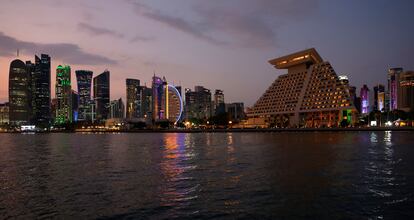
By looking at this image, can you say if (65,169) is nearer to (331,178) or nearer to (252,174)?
(252,174)

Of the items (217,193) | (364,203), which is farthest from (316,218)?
(217,193)

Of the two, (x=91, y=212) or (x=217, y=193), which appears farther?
(x=217, y=193)

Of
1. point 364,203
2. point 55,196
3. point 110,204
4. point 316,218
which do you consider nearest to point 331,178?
point 364,203

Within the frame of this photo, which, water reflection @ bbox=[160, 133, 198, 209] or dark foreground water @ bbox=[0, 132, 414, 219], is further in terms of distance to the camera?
water reflection @ bbox=[160, 133, 198, 209]

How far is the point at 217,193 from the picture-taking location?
22906mm

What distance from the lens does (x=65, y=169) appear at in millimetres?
35969

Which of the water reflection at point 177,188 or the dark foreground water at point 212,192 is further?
the water reflection at point 177,188

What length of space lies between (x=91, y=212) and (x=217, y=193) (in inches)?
297

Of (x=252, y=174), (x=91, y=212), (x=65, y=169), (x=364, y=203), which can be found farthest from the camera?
(x=65, y=169)

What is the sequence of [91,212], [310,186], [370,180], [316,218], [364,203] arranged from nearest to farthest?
[316,218], [91,212], [364,203], [310,186], [370,180]

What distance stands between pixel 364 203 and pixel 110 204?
43.2 feet

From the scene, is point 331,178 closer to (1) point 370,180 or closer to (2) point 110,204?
(1) point 370,180

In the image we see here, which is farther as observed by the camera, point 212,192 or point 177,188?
point 177,188

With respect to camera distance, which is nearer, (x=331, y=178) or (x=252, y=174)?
(x=331, y=178)
